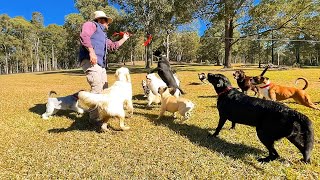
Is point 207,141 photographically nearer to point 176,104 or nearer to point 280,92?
point 176,104

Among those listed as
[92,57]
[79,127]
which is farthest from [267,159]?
[79,127]

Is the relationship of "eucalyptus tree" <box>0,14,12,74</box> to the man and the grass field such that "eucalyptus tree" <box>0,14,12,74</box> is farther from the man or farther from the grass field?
the man

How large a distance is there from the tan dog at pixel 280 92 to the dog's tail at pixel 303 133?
4.26 metres

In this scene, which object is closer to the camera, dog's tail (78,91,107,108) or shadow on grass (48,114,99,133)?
dog's tail (78,91,107,108)

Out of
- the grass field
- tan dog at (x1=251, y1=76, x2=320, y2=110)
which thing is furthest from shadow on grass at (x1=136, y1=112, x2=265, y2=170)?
tan dog at (x1=251, y1=76, x2=320, y2=110)

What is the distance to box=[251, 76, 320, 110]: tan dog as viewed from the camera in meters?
8.55

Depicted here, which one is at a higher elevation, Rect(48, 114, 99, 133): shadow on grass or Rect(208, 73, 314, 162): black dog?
Rect(208, 73, 314, 162): black dog

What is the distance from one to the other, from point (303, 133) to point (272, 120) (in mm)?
518

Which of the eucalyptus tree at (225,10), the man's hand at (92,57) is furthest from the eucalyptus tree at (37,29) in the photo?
the man's hand at (92,57)

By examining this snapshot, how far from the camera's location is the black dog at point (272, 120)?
4691 mm

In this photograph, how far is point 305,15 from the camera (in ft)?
101

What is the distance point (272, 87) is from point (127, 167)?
6117 mm

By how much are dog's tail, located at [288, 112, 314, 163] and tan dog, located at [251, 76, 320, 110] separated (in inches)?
168

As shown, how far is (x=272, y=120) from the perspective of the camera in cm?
498
